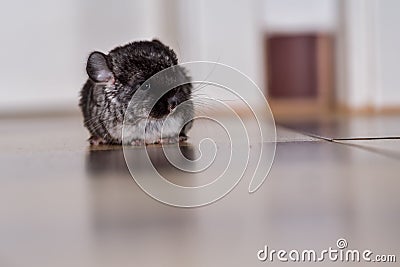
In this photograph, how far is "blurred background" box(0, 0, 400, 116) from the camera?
11.0 feet

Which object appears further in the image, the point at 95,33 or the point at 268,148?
the point at 95,33

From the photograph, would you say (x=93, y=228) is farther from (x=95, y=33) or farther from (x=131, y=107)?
(x=95, y=33)

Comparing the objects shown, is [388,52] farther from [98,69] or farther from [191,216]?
[191,216]

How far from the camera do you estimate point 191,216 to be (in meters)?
0.77

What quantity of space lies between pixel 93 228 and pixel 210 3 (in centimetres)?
281

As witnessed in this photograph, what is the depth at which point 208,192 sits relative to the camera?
907 millimetres

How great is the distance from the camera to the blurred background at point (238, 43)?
3367mm

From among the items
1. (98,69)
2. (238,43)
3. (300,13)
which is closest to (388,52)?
(238,43)

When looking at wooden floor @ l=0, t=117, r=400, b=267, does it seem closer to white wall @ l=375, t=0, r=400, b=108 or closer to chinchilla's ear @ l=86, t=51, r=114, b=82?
chinchilla's ear @ l=86, t=51, r=114, b=82

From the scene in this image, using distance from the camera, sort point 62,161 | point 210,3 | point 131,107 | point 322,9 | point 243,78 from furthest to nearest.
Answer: point 322,9, point 210,3, point 243,78, point 131,107, point 62,161

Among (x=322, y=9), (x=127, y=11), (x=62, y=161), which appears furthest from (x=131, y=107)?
(x=322, y=9)

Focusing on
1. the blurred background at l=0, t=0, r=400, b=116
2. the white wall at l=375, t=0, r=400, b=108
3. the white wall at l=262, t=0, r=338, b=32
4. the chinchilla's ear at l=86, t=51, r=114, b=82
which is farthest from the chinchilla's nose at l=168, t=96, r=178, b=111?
the white wall at l=262, t=0, r=338, b=32

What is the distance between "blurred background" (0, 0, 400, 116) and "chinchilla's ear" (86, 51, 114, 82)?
42.5 inches

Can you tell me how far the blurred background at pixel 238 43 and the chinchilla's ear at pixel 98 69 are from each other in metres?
1.08
